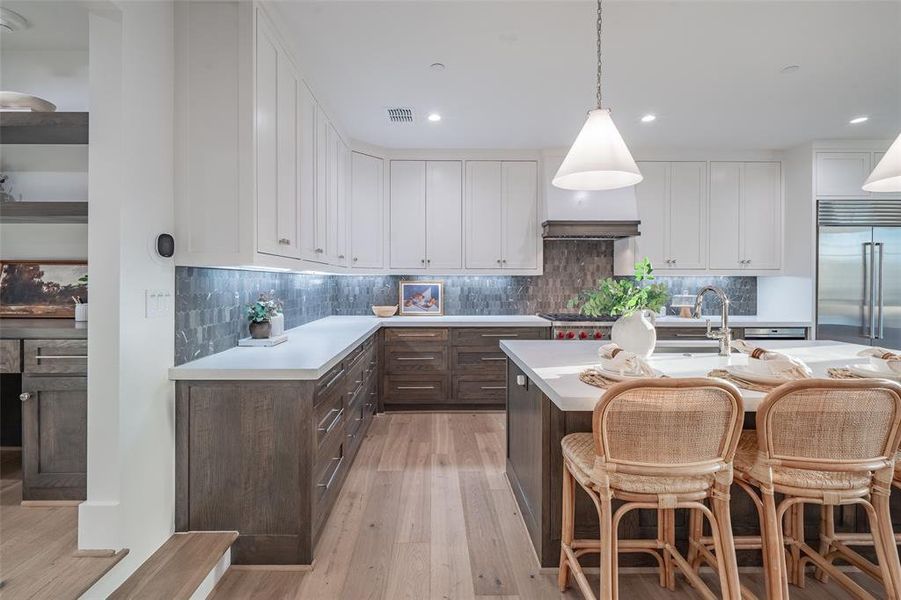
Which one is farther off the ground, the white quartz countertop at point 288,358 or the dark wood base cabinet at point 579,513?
the white quartz countertop at point 288,358

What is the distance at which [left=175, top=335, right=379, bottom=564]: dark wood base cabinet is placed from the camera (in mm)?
1890

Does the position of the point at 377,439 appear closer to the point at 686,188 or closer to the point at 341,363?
the point at 341,363

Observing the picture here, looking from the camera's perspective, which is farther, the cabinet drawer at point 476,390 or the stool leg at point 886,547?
the cabinet drawer at point 476,390

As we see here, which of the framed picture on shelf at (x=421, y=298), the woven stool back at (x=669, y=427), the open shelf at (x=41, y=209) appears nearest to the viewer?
the woven stool back at (x=669, y=427)

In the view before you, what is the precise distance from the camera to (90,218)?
1609 mm

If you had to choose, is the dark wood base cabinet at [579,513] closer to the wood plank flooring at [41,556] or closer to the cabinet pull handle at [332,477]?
the cabinet pull handle at [332,477]

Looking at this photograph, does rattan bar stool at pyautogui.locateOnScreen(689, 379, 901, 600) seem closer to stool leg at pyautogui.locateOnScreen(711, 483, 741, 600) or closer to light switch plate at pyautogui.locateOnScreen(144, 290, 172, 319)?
stool leg at pyautogui.locateOnScreen(711, 483, 741, 600)

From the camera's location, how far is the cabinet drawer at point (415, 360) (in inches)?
164

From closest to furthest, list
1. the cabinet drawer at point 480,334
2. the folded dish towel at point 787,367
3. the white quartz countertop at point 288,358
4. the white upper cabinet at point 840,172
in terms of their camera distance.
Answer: the folded dish towel at point 787,367 → the white quartz countertop at point 288,358 → the white upper cabinet at point 840,172 → the cabinet drawer at point 480,334

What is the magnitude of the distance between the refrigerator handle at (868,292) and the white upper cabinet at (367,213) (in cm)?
460

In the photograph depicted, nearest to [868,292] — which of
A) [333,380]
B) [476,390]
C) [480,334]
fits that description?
[480,334]

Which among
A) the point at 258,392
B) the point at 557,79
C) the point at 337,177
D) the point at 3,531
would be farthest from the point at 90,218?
the point at 557,79

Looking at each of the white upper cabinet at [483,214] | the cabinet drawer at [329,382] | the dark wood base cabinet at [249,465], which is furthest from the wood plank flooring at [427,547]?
the white upper cabinet at [483,214]

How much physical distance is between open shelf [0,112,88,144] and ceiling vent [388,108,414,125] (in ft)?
6.70
